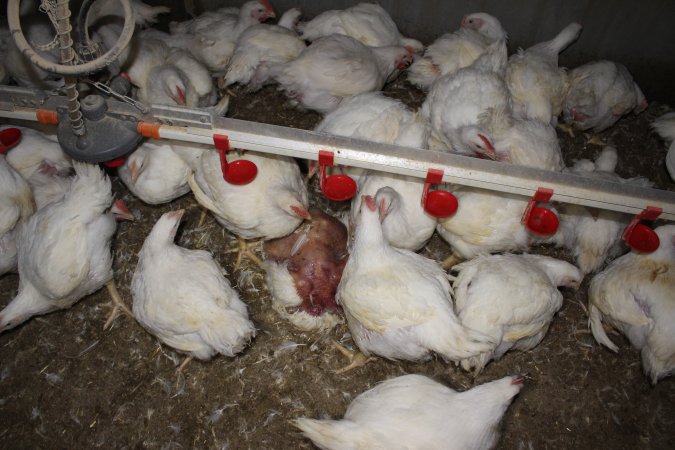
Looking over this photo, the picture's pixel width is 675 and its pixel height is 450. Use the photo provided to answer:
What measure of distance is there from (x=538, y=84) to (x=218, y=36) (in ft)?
8.48

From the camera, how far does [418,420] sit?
207 cm

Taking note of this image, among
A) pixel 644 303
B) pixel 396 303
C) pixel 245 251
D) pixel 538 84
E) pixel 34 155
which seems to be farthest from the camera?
pixel 538 84

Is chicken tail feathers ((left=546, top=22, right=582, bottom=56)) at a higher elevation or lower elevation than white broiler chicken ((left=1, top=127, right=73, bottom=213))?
higher

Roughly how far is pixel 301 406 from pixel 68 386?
4.56 ft

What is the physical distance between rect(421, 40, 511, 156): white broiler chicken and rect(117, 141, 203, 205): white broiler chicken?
1.66m

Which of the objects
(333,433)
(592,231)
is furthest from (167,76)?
(592,231)

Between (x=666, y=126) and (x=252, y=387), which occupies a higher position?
(x=666, y=126)

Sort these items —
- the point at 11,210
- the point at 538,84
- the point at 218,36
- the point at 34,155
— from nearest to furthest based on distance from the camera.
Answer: the point at 11,210 → the point at 34,155 → the point at 538,84 → the point at 218,36

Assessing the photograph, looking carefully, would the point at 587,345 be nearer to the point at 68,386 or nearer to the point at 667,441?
the point at 667,441

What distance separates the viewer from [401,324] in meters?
2.24

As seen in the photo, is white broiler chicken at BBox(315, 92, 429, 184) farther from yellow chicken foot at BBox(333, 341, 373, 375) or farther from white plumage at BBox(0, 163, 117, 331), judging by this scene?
white plumage at BBox(0, 163, 117, 331)

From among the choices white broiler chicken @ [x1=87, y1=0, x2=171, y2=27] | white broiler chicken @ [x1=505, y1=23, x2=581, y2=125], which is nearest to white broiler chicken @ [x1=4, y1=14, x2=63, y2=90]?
white broiler chicken @ [x1=87, y1=0, x2=171, y2=27]

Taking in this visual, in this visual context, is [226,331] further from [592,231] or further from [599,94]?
[599,94]

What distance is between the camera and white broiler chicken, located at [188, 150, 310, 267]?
2.56m
